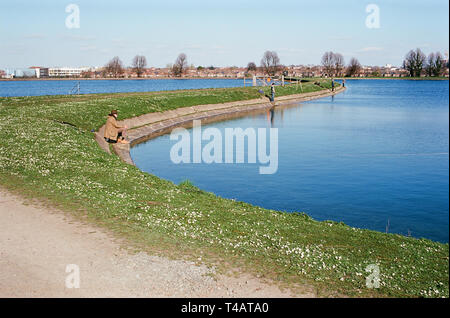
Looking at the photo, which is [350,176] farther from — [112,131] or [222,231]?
[112,131]

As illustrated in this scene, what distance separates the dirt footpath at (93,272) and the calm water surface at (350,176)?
36.0ft

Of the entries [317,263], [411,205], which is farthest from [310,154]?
[317,263]

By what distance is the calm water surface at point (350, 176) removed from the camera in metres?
22.4

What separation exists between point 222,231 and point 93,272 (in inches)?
190

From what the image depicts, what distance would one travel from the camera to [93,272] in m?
11.8

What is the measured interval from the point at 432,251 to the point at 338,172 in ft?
54.6

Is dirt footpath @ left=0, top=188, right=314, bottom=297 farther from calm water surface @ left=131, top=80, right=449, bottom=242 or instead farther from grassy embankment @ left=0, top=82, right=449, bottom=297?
calm water surface @ left=131, top=80, right=449, bottom=242

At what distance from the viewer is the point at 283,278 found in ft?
38.9

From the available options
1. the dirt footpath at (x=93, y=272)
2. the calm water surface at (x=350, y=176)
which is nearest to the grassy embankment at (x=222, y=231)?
the dirt footpath at (x=93, y=272)

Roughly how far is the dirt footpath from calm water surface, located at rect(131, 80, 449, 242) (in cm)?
1099

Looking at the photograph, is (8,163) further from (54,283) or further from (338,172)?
(338,172)

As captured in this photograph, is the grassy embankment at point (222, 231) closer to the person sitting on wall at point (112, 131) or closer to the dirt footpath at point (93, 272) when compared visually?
the dirt footpath at point (93, 272)

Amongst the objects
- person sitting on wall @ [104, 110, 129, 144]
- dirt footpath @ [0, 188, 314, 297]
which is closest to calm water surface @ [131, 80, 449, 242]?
person sitting on wall @ [104, 110, 129, 144]

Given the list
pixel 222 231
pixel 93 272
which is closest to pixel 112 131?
pixel 222 231
